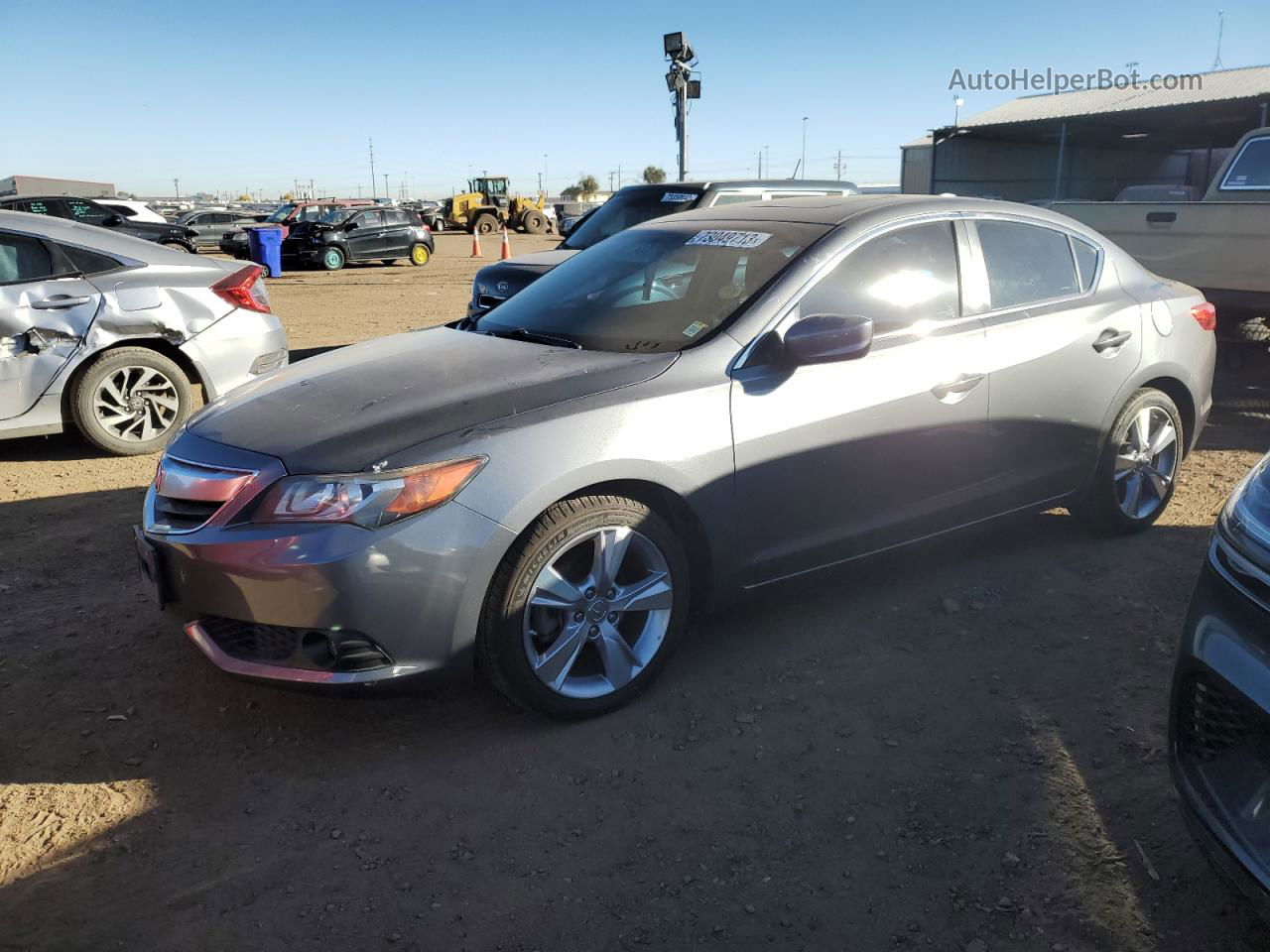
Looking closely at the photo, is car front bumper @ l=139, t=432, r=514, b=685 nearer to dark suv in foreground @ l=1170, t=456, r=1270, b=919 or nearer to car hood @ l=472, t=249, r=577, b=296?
dark suv in foreground @ l=1170, t=456, r=1270, b=919

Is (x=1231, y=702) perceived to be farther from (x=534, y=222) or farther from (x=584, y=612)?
(x=534, y=222)

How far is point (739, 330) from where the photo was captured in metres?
3.45

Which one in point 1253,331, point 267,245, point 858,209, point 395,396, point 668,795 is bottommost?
point 668,795

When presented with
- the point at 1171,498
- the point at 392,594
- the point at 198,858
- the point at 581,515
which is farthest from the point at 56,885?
the point at 1171,498

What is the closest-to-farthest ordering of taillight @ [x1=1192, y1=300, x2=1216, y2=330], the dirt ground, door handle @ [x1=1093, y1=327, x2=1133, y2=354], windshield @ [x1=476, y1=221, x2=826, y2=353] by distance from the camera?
the dirt ground < windshield @ [x1=476, y1=221, x2=826, y2=353] < door handle @ [x1=1093, y1=327, x2=1133, y2=354] < taillight @ [x1=1192, y1=300, x2=1216, y2=330]

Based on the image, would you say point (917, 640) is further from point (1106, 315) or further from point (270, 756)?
point (270, 756)

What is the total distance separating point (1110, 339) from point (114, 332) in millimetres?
5499

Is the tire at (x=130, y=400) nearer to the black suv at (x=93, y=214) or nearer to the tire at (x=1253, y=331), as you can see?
the tire at (x=1253, y=331)

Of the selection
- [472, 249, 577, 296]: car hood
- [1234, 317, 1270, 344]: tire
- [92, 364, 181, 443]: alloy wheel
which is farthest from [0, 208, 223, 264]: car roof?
[1234, 317, 1270, 344]: tire

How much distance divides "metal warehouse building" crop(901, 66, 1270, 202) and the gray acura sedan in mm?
10569

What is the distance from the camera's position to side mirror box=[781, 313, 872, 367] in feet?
11.0

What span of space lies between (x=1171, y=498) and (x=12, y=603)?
5552 millimetres

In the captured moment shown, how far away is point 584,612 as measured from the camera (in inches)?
124

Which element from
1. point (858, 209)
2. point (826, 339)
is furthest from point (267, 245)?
point (826, 339)
